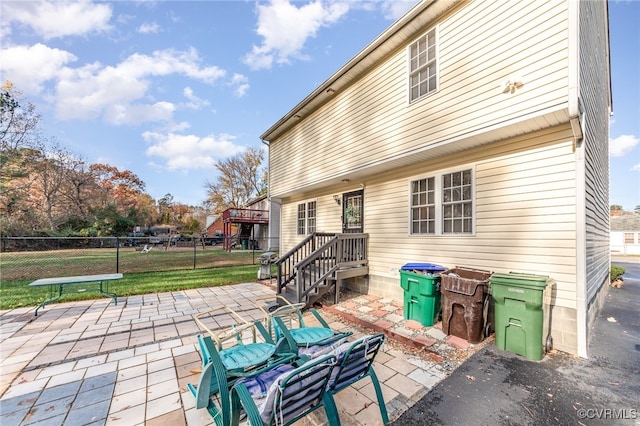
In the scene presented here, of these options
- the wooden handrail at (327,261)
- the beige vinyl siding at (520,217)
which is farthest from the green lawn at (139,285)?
the beige vinyl siding at (520,217)

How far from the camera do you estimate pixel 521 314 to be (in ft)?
10.9

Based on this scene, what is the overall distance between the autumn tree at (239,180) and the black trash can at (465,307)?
2955 centimetres

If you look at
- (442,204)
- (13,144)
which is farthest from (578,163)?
(13,144)

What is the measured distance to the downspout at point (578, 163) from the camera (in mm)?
3223

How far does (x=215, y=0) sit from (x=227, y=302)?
342 inches

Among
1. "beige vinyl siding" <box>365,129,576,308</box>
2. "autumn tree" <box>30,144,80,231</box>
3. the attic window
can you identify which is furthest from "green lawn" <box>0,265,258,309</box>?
"autumn tree" <box>30,144,80,231</box>

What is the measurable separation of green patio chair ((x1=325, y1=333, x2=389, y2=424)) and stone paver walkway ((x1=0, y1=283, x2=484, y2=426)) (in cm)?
43

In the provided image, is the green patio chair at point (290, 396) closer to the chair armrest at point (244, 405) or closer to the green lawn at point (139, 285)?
the chair armrest at point (244, 405)

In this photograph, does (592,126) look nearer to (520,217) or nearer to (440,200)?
(520,217)

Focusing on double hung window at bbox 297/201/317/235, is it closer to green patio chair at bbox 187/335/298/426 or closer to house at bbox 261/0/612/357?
house at bbox 261/0/612/357

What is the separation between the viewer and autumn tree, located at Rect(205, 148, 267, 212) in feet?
103

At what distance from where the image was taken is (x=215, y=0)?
291 inches

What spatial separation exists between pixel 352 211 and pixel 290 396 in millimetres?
6285

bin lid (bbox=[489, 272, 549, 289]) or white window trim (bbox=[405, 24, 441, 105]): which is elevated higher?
white window trim (bbox=[405, 24, 441, 105])
